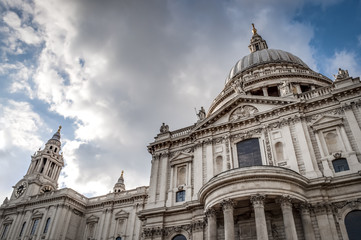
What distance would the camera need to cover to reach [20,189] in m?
51.2

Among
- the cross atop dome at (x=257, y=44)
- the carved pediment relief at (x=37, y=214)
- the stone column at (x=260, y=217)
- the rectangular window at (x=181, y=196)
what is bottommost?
the stone column at (x=260, y=217)

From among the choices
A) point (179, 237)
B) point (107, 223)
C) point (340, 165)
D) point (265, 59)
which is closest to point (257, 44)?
point (265, 59)

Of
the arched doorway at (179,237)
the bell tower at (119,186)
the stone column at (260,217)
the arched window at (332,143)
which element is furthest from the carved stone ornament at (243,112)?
the bell tower at (119,186)

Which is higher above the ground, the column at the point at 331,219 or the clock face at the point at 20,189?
the clock face at the point at 20,189

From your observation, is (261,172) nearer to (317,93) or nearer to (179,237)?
(179,237)

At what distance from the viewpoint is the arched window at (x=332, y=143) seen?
74.1 ft

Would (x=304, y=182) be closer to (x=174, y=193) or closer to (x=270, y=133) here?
(x=270, y=133)

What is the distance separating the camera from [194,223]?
76.7 ft

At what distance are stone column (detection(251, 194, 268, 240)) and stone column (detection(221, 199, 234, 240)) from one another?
60.9 inches

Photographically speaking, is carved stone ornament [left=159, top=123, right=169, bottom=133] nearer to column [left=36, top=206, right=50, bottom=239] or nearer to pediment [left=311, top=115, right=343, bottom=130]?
pediment [left=311, top=115, right=343, bottom=130]

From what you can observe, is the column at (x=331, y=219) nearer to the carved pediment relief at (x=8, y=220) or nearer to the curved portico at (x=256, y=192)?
the curved portico at (x=256, y=192)

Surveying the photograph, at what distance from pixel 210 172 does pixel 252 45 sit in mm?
39843

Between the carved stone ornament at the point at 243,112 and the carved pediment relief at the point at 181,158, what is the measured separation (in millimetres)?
5424

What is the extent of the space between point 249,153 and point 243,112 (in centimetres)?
435
